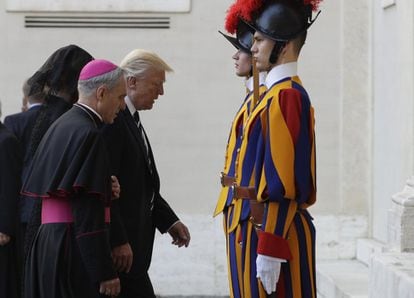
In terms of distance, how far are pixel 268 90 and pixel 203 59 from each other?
4271mm

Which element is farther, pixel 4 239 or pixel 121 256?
pixel 4 239

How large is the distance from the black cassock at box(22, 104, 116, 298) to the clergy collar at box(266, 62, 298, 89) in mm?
826

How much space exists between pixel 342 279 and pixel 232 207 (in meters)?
2.87

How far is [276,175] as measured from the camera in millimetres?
5082

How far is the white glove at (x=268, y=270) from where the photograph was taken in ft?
16.7

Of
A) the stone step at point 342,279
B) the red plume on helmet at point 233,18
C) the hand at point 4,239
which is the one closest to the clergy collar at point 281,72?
the red plume on helmet at point 233,18

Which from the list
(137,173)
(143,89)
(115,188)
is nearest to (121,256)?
(115,188)

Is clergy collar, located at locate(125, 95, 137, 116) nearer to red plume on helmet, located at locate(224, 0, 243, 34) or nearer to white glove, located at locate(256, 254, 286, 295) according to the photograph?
red plume on helmet, located at locate(224, 0, 243, 34)

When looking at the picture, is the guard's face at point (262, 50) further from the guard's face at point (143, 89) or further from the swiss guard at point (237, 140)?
the guard's face at point (143, 89)

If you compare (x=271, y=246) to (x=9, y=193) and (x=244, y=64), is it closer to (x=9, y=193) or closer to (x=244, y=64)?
(x=244, y=64)

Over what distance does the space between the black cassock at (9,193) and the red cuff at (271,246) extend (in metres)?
2.16

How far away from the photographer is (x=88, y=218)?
504cm

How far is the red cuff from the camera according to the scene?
509 cm

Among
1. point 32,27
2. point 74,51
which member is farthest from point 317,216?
point 74,51
